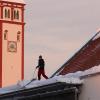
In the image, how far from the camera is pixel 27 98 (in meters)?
22.6

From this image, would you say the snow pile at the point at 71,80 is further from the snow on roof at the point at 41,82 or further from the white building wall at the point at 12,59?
the white building wall at the point at 12,59

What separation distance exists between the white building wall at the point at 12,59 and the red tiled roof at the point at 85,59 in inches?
2459

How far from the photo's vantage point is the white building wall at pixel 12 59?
88188 mm

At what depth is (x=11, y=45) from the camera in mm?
89438

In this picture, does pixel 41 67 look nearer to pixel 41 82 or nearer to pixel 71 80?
pixel 41 82

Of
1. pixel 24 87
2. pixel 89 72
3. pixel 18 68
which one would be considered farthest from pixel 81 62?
pixel 18 68

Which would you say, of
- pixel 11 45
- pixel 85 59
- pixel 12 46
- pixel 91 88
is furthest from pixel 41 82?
pixel 11 45

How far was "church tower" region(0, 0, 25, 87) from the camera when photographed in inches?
3469

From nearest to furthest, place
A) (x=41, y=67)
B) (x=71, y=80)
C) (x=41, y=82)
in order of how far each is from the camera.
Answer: (x=71, y=80) < (x=41, y=82) < (x=41, y=67)

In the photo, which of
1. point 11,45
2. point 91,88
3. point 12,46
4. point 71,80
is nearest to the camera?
point 71,80

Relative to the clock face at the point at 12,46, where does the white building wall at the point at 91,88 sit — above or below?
above

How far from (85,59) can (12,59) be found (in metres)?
66.5

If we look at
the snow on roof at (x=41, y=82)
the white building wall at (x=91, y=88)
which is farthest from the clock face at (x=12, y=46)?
the white building wall at (x=91, y=88)

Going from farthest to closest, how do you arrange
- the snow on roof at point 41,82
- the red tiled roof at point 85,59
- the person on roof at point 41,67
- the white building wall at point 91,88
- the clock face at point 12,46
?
the clock face at point 12,46, the person on roof at point 41,67, the red tiled roof at point 85,59, the snow on roof at point 41,82, the white building wall at point 91,88
